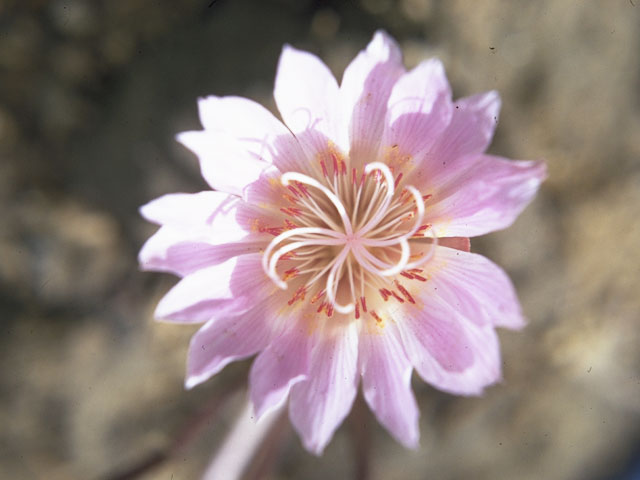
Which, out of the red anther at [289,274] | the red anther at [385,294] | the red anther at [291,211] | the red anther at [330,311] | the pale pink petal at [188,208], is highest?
the pale pink petal at [188,208]

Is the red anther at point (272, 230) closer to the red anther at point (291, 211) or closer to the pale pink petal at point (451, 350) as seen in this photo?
the red anther at point (291, 211)

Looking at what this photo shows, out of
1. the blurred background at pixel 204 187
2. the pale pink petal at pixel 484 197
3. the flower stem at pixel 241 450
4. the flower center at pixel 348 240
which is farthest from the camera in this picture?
the blurred background at pixel 204 187

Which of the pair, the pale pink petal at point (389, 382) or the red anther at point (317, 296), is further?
the red anther at point (317, 296)

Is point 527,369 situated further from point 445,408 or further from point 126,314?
point 126,314

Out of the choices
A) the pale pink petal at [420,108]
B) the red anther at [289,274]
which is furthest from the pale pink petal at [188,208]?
the pale pink petal at [420,108]

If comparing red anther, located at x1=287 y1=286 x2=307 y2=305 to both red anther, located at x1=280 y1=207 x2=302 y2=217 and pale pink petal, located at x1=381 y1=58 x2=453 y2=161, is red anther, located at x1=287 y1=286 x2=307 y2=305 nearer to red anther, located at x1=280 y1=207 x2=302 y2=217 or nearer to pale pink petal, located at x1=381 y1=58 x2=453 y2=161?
red anther, located at x1=280 y1=207 x2=302 y2=217

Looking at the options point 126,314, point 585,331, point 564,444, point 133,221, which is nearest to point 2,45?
point 133,221
